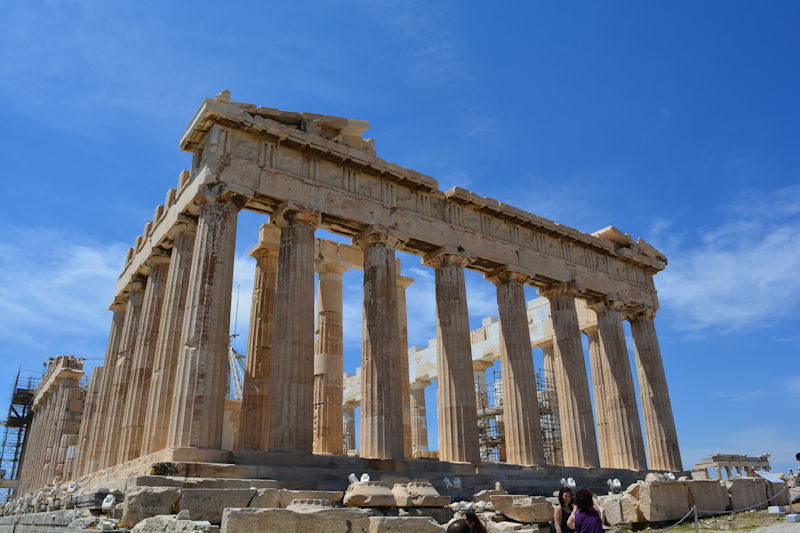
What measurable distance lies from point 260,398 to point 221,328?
3.72 m

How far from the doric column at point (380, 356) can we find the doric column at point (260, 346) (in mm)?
3207

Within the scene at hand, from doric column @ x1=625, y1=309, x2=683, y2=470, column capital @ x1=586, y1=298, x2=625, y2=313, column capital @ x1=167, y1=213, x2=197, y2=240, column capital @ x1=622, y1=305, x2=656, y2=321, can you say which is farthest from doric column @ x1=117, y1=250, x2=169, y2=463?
doric column @ x1=625, y1=309, x2=683, y2=470

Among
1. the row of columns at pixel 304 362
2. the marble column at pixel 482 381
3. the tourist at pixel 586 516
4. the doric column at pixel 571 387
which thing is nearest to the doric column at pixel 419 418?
the marble column at pixel 482 381

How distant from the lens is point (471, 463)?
69.4 ft

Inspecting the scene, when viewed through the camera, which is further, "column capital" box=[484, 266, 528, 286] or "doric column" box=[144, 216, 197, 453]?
"column capital" box=[484, 266, 528, 286]

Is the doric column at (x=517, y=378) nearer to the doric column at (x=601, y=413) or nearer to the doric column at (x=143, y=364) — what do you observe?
the doric column at (x=601, y=413)

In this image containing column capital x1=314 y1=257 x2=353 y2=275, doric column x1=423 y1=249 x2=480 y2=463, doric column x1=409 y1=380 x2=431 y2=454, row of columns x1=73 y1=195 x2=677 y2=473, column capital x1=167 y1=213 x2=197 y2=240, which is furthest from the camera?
doric column x1=409 y1=380 x2=431 y2=454

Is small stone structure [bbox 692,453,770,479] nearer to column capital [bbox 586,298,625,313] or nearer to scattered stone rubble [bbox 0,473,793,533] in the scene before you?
column capital [bbox 586,298,625,313]

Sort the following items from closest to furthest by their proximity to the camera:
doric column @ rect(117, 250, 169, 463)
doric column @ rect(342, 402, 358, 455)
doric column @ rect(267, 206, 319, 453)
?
1. doric column @ rect(267, 206, 319, 453)
2. doric column @ rect(117, 250, 169, 463)
3. doric column @ rect(342, 402, 358, 455)

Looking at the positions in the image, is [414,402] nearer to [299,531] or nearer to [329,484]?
[329,484]

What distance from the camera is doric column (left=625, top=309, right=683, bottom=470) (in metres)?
28.9

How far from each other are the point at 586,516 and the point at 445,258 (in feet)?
55.4

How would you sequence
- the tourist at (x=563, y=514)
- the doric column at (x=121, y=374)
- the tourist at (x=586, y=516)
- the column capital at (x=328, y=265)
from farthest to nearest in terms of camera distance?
1. the column capital at (x=328, y=265)
2. the doric column at (x=121, y=374)
3. the tourist at (x=563, y=514)
4. the tourist at (x=586, y=516)

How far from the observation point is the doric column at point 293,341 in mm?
18125
